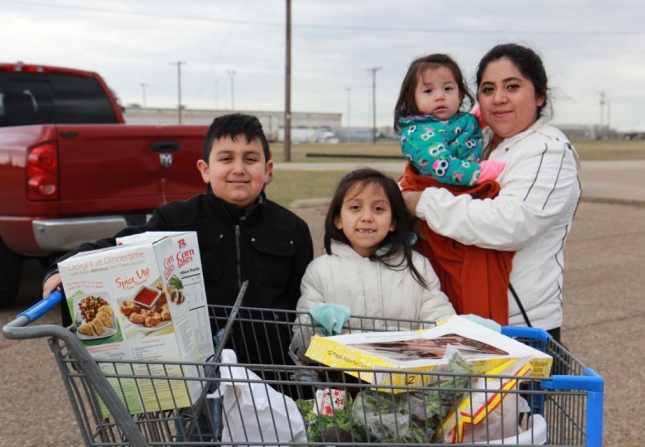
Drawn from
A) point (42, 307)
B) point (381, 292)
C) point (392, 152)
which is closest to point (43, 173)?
point (381, 292)

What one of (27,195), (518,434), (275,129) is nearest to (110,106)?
(27,195)

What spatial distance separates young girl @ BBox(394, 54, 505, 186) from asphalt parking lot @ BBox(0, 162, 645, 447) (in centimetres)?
205

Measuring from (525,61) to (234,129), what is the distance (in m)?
1.07

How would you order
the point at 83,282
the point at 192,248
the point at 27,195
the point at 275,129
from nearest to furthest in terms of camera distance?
the point at 83,282
the point at 192,248
the point at 27,195
the point at 275,129

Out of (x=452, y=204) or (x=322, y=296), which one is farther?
(x=322, y=296)

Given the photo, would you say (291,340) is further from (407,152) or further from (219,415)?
(407,152)

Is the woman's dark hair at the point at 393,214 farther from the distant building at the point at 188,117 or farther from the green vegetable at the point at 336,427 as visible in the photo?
the distant building at the point at 188,117

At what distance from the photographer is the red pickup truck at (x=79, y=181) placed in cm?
565

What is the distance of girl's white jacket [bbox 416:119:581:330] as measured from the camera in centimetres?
251

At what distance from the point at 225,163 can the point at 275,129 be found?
72.9 m

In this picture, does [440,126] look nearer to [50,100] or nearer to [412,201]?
[412,201]

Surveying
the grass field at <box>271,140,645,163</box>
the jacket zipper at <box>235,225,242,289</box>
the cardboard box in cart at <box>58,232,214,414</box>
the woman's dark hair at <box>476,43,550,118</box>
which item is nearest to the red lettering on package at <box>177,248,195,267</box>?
the cardboard box in cart at <box>58,232,214,414</box>

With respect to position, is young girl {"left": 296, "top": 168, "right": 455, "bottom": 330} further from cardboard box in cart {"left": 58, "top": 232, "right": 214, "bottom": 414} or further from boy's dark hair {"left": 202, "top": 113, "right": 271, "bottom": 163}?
cardboard box in cart {"left": 58, "top": 232, "right": 214, "bottom": 414}

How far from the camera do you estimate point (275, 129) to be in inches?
2950
